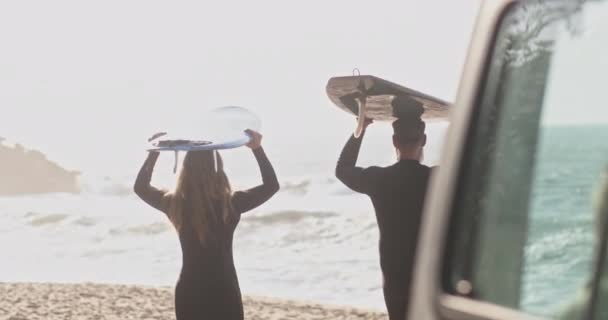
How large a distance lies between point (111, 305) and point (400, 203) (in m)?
10.2

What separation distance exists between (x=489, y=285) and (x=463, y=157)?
10.1 inches

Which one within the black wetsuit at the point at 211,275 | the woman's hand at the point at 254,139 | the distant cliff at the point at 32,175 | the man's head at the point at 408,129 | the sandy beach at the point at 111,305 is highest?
the man's head at the point at 408,129

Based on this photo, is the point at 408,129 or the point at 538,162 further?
the point at 408,129

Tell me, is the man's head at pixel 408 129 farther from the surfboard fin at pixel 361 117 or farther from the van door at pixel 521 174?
the van door at pixel 521 174

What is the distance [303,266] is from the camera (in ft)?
92.9

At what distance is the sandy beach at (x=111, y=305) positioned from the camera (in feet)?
44.3

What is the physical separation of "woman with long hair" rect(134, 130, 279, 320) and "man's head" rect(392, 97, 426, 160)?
30.9 inches

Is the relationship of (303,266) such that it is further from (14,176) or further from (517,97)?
(14,176)

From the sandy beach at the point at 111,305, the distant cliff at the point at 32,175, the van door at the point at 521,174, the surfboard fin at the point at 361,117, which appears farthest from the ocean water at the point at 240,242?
the van door at the point at 521,174

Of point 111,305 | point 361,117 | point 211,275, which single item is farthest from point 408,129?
point 111,305

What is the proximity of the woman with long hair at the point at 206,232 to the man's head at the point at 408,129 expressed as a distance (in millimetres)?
784

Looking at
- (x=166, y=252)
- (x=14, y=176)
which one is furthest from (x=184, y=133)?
(x=14, y=176)

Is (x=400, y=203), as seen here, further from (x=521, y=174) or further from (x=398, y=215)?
(x=521, y=174)

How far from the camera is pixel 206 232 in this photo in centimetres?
511
